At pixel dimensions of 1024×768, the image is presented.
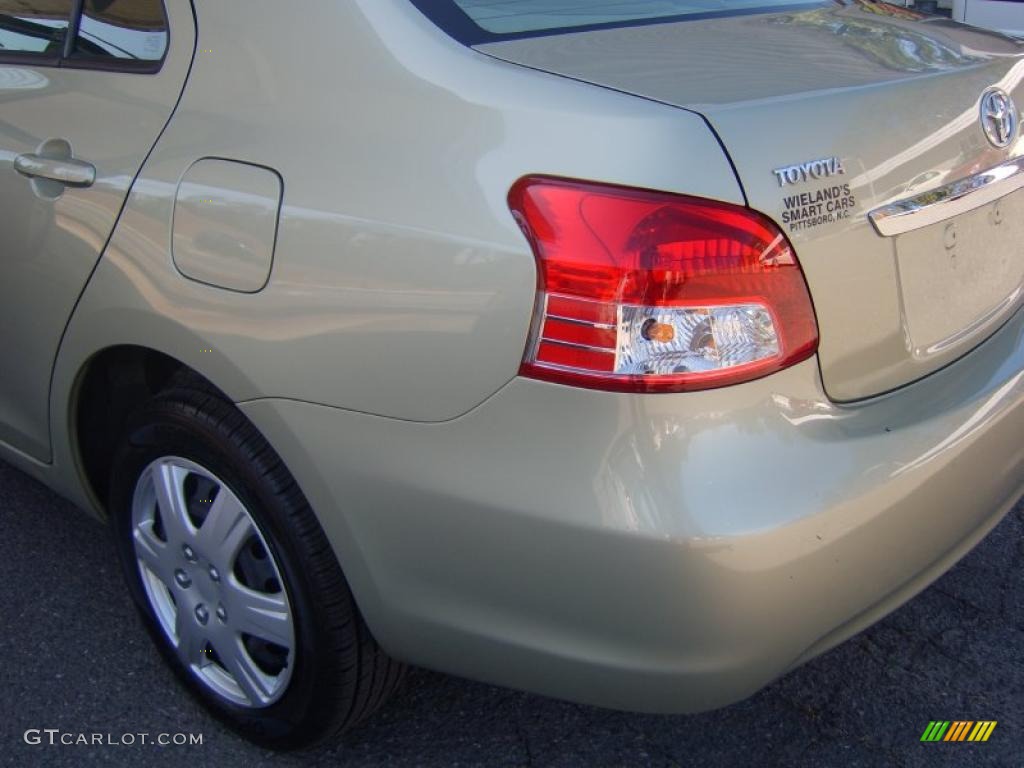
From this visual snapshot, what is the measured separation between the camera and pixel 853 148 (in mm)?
1728

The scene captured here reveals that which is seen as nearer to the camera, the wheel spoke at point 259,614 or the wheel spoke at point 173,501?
the wheel spoke at point 259,614

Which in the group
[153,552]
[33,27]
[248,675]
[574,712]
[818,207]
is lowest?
[574,712]

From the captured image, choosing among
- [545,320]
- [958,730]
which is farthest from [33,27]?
[958,730]

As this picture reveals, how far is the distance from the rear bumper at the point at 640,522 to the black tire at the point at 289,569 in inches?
3.2

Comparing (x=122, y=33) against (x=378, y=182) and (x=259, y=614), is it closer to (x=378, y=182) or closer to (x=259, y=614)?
(x=378, y=182)

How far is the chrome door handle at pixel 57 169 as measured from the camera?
2105mm

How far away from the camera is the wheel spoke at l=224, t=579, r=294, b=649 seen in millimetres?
2055

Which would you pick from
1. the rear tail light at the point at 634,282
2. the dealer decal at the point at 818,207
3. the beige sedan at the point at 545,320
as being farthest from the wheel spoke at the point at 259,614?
the dealer decal at the point at 818,207

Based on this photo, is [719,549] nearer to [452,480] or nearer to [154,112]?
[452,480]

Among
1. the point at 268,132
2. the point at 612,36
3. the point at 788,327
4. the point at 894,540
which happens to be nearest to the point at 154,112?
the point at 268,132

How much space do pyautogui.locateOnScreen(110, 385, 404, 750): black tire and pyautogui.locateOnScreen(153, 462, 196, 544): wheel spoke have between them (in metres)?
0.03

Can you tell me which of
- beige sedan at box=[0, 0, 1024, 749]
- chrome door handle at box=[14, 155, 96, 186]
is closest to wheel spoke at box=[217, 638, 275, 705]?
beige sedan at box=[0, 0, 1024, 749]

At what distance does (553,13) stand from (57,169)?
0.93m

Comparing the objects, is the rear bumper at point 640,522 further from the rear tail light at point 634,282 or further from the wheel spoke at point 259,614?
the wheel spoke at point 259,614
